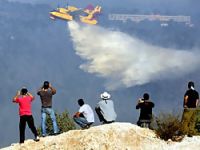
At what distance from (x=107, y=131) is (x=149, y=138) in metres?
1.64

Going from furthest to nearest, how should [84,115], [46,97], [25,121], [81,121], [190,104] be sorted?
[81,121] → [84,115] → [46,97] → [25,121] → [190,104]

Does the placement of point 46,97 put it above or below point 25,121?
above

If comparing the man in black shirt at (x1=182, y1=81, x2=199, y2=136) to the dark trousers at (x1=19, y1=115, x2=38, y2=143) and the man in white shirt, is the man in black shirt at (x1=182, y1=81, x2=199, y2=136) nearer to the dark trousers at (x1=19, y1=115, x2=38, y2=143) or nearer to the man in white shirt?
the man in white shirt

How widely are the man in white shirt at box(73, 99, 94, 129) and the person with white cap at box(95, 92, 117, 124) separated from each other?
0.33 meters

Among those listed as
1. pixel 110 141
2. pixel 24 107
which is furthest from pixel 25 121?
pixel 110 141

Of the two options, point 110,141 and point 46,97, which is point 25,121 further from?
point 110,141

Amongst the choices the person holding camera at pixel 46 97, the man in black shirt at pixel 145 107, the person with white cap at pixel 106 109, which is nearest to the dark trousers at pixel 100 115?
the person with white cap at pixel 106 109

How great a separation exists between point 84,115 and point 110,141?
1.57 m

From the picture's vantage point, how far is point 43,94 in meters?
22.6

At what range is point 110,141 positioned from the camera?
22688 millimetres

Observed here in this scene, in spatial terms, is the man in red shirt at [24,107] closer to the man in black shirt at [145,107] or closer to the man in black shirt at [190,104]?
the man in black shirt at [145,107]

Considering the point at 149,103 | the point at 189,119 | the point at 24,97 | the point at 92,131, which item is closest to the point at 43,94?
the point at 24,97

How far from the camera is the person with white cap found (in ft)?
76.7

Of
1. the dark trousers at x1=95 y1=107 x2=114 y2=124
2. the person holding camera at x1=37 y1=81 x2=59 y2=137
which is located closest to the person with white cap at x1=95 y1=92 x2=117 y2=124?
the dark trousers at x1=95 y1=107 x2=114 y2=124
